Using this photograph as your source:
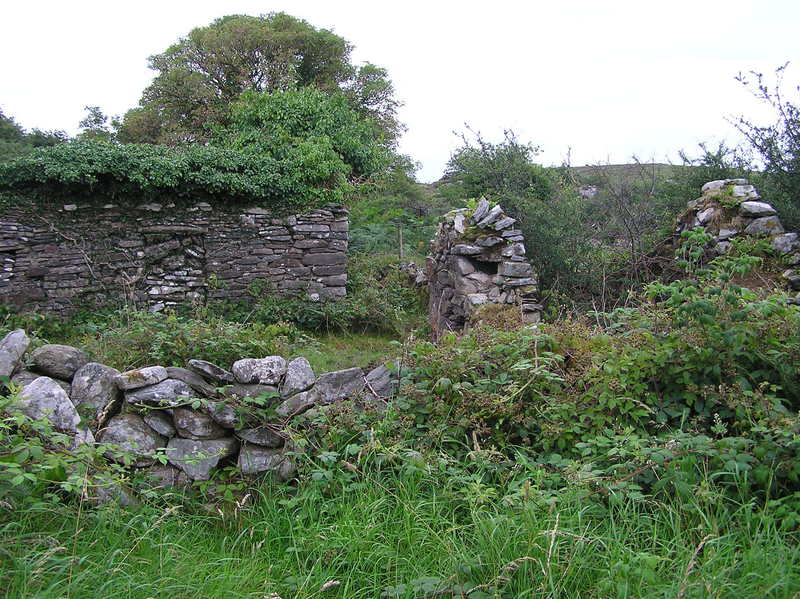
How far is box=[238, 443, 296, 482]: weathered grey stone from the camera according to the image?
3.21m

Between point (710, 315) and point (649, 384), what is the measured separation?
54 cm

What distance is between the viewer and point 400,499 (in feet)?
9.04

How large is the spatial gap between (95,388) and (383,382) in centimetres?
181

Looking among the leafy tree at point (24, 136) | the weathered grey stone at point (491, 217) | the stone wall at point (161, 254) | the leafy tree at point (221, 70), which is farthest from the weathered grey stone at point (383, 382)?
the leafy tree at point (24, 136)

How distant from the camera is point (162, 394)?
3395 mm

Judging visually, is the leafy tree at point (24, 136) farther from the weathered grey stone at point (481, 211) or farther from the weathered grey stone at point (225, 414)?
the weathered grey stone at point (225, 414)

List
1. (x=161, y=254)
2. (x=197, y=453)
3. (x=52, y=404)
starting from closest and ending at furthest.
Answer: (x=52, y=404) → (x=197, y=453) → (x=161, y=254)

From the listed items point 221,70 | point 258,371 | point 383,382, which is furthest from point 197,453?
point 221,70

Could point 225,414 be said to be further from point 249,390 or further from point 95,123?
point 95,123

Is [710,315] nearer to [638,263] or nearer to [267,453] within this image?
[267,453]

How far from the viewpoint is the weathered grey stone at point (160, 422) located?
3348 millimetres

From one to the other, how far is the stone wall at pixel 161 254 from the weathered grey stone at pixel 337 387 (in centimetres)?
629

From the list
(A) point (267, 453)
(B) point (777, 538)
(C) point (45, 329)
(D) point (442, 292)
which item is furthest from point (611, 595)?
(C) point (45, 329)

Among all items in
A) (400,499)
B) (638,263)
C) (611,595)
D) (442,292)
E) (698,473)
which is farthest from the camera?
(442,292)
